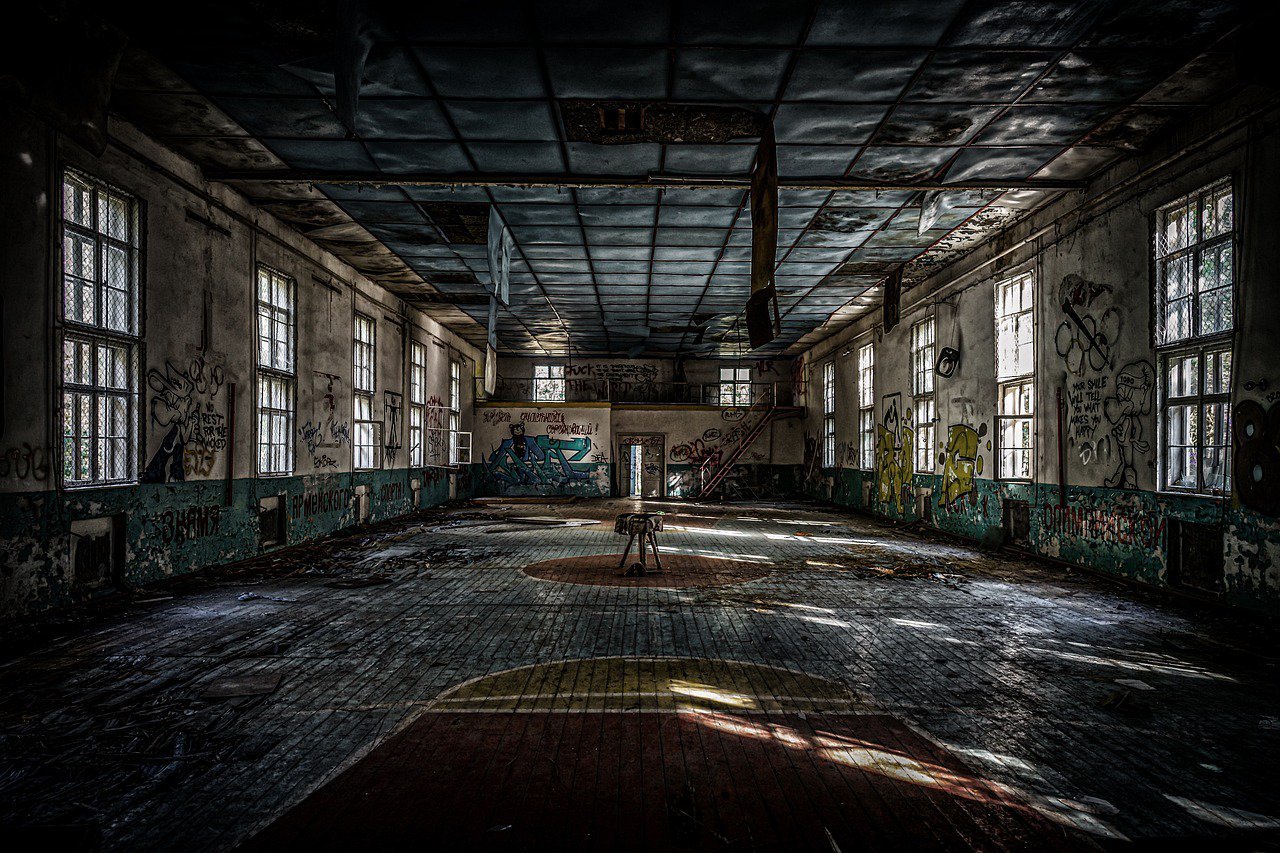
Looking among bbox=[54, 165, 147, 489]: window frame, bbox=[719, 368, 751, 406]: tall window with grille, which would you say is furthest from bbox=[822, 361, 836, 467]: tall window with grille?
bbox=[54, 165, 147, 489]: window frame

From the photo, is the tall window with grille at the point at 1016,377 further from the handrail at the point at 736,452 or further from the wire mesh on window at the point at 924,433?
the handrail at the point at 736,452

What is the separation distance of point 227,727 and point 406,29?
521 cm

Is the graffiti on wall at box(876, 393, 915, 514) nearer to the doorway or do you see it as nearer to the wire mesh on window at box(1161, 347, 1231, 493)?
the wire mesh on window at box(1161, 347, 1231, 493)

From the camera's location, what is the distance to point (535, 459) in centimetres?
2261

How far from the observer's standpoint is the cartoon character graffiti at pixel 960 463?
37.6ft

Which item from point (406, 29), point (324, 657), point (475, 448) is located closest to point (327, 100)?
point (406, 29)

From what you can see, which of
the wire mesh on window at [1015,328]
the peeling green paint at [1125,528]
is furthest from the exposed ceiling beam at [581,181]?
the peeling green paint at [1125,528]

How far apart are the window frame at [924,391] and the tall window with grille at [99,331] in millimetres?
12673

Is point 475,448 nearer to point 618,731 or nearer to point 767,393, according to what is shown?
point 767,393

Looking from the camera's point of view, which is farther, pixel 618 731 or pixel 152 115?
pixel 152 115

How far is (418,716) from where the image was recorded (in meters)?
3.85

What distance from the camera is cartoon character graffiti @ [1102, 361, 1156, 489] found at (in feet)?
Result: 24.8

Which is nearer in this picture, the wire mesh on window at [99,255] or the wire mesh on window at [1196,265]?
the wire mesh on window at [99,255]

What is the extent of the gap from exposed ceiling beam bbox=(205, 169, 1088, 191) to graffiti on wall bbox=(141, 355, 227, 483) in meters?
2.46
